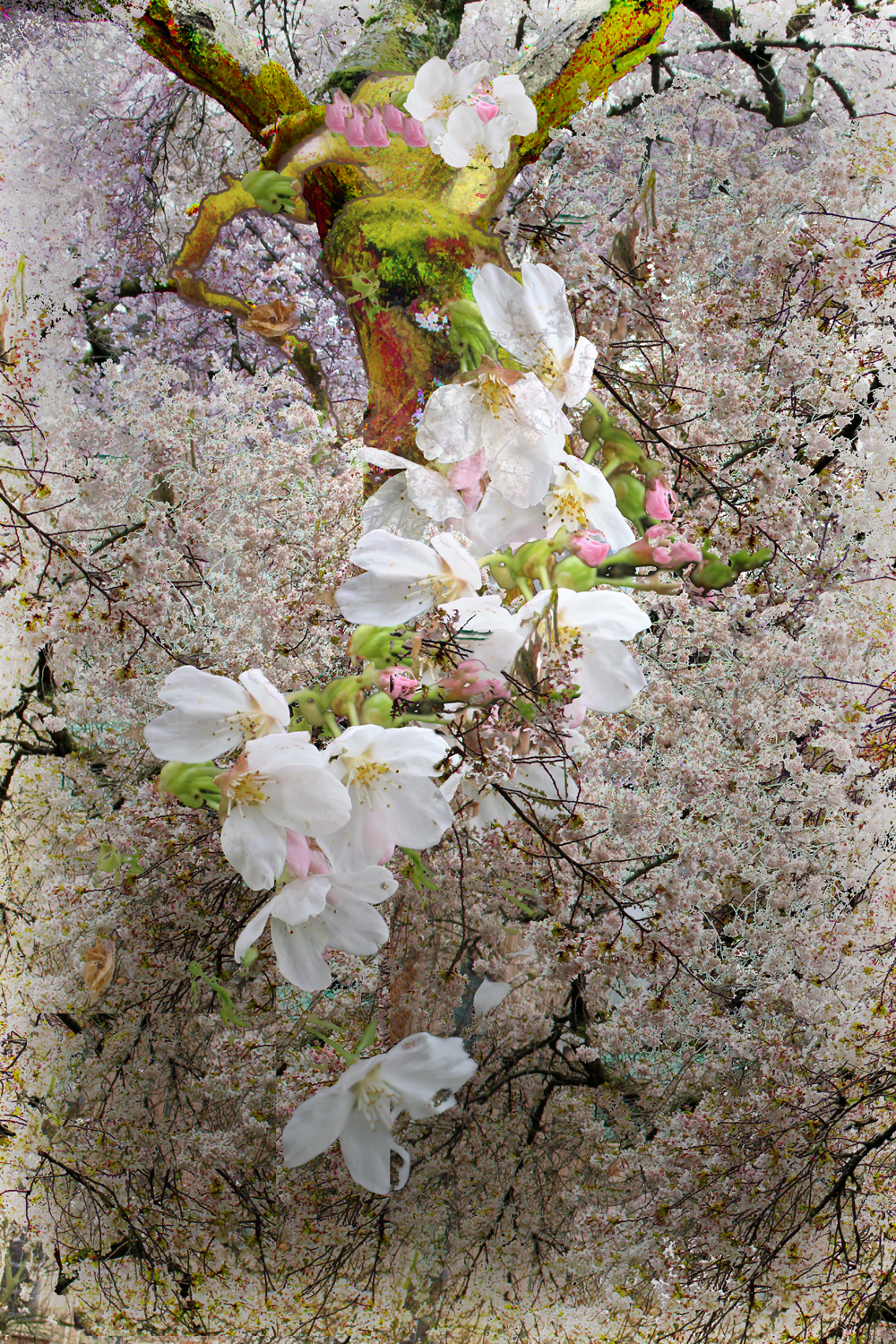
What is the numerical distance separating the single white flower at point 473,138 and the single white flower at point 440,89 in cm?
2

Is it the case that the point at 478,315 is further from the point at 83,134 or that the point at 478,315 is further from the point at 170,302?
the point at 83,134

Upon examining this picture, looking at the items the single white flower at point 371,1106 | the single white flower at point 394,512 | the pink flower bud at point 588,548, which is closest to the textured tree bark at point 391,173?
the single white flower at point 394,512

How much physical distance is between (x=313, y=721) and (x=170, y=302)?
2.91ft

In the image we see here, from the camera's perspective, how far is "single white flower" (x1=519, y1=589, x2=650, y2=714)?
72cm

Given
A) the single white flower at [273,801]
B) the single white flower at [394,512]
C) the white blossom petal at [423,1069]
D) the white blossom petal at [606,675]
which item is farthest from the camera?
the white blossom petal at [423,1069]

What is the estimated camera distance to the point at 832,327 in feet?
4.36

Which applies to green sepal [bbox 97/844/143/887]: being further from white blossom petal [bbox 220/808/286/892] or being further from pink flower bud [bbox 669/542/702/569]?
pink flower bud [bbox 669/542/702/569]

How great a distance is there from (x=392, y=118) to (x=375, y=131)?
0.03 m

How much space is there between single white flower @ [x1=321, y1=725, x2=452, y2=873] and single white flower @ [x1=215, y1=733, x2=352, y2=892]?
0.07 feet

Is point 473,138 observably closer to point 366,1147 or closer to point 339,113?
point 339,113

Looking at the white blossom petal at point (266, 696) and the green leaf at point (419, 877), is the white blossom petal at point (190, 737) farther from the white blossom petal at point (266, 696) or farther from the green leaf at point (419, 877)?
the green leaf at point (419, 877)

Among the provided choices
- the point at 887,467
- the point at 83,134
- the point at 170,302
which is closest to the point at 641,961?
the point at 887,467

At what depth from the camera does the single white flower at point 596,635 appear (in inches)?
28.3

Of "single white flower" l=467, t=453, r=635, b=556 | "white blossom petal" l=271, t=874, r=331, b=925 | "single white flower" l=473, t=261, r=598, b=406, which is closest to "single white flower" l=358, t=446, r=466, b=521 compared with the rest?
"single white flower" l=467, t=453, r=635, b=556
